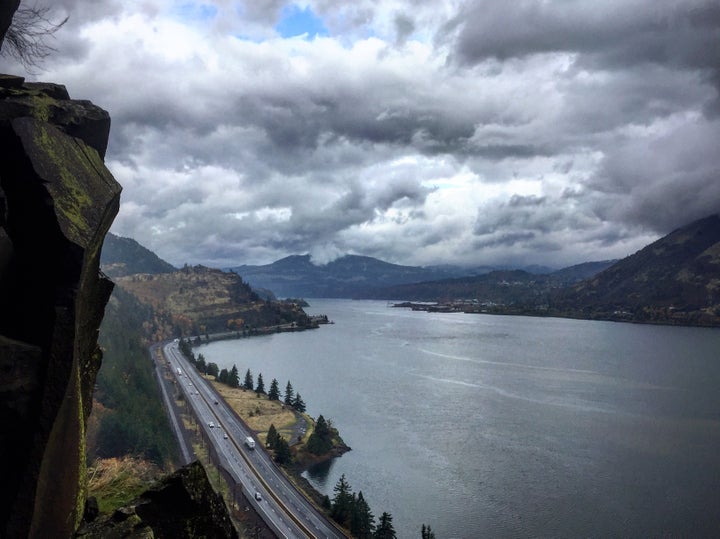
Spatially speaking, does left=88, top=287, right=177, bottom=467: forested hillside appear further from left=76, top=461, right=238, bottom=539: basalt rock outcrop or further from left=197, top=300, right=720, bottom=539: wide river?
left=76, top=461, right=238, bottom=539: basalt rock outcrop

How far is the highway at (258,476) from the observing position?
40062mm

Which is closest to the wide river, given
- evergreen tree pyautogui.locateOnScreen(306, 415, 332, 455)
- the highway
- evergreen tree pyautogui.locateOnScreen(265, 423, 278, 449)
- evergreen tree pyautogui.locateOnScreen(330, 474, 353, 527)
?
evergreen tree pyautogui.locateOnScreen(306, 415, 332, 455)

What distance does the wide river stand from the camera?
146ft

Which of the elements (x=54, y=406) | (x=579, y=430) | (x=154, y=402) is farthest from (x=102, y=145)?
(x=579, y=430)

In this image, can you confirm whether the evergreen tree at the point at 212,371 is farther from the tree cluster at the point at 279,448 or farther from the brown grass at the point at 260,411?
the tree cluster at the point at 279,448

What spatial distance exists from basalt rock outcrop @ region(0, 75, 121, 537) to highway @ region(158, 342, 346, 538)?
34538mm

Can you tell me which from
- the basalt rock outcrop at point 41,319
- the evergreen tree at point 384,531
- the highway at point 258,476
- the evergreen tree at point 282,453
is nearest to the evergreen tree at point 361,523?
the evergreen tree at point 384,531

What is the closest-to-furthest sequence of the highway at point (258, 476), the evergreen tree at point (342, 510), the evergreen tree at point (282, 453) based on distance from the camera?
1. the highway at point (258, 476)
2. the evergreen tree at point (342, 510)
3. the evergreen tree at point (282, 453)

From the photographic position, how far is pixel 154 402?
6931 centimetres

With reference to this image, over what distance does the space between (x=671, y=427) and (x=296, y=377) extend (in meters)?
71.2

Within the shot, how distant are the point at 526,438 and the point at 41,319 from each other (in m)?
65.1

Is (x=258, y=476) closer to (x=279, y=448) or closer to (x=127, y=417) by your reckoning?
(x=279, y=448)

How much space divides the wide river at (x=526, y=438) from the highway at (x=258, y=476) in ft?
20.6

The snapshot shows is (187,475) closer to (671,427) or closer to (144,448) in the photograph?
(144,448)
